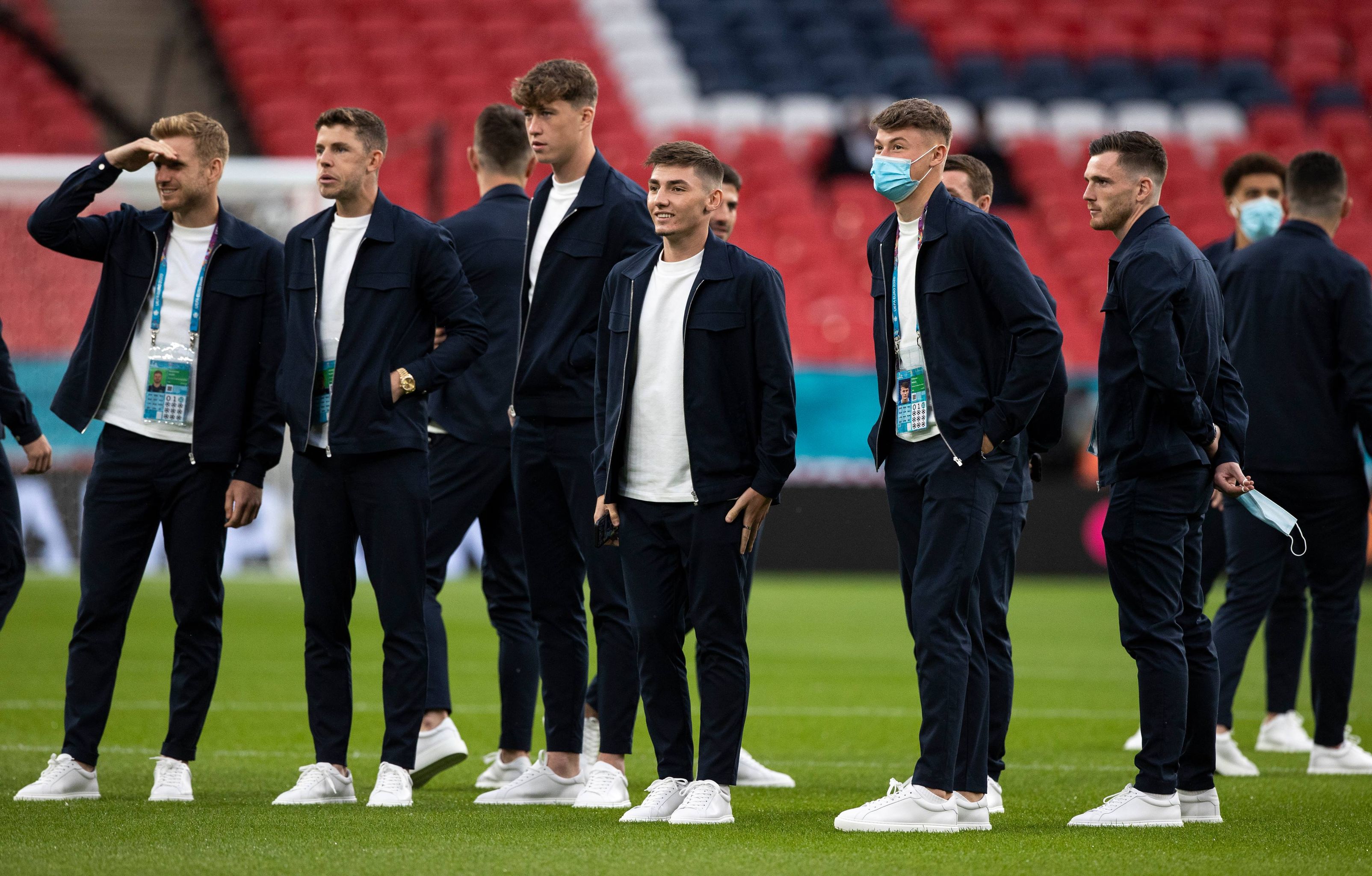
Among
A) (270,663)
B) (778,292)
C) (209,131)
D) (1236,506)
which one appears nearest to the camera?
(778,292)

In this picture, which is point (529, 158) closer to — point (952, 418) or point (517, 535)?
point (517, 535)

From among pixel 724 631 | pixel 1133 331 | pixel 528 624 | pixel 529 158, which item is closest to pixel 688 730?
pixel 724 631

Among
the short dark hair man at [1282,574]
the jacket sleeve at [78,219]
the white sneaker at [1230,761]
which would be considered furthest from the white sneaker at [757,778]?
the jacket sleeve at [78,219]

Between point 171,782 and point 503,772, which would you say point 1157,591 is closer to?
point 503,772

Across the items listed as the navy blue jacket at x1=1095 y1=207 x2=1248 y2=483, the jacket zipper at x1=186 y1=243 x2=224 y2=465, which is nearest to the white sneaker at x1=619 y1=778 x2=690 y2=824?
the navy blue jacket at x1=1095 y1=207 x2=1248 y2=483

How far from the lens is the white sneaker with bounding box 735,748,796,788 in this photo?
19.6 ft

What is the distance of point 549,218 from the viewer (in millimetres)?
5559

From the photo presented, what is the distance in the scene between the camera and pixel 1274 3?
22.9 metres

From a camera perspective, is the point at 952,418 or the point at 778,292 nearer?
the point at 952,418

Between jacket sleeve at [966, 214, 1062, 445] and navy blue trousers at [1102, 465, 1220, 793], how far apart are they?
18.8 inches

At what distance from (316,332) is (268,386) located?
0.32 meters

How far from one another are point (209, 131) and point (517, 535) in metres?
1.89

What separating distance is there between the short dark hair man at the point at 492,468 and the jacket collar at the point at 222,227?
0.87m

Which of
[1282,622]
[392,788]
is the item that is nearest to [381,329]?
[392,788]
